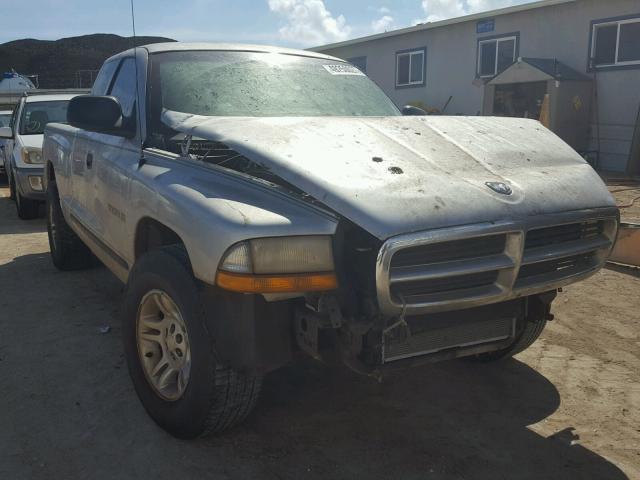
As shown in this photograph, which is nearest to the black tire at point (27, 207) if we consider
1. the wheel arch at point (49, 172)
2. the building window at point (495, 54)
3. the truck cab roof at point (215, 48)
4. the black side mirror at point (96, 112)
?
the wheel arch at point (49, 172)

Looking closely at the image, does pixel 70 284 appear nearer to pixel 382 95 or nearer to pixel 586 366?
pixel 382 95

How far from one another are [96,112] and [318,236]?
6.29ft

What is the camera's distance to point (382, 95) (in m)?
4.54

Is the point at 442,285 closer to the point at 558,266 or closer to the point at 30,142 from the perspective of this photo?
the point at 558,266

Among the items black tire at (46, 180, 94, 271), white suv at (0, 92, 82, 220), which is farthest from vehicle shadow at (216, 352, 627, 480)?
white suv at (0, 92, 82, 220)

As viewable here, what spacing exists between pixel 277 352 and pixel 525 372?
192 centimetres

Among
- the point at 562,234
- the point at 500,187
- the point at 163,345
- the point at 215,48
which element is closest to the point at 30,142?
the point at 215,48

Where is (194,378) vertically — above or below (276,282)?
below

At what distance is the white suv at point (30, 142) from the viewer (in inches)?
343

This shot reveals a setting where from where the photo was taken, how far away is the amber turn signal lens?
8.12 feet

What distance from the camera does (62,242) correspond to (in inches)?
236

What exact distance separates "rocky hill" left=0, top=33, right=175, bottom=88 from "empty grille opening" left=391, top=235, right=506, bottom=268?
1873 inches

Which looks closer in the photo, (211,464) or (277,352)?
(277,352)

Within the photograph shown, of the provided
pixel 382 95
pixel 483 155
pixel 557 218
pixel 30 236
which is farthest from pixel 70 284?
pixel 557 218
